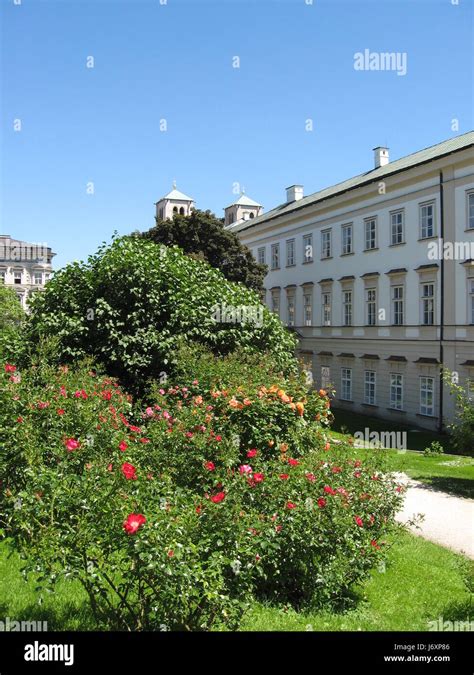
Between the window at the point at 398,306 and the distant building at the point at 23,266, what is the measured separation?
67.1 metres

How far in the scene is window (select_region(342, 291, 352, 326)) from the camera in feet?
117

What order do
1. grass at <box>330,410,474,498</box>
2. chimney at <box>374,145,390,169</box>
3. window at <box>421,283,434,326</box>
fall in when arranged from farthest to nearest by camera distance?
chimney at <box>374,145,390,169</box>
window at <box>421,283,434,326</box>
grass at <box>330,410,474,498</box>

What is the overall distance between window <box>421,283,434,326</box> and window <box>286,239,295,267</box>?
1453 cm

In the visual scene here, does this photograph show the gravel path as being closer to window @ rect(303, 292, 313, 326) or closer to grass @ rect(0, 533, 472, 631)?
grass @ rect(0, 533, 472, 631)

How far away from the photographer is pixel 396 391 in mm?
31078

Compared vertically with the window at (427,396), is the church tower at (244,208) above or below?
above

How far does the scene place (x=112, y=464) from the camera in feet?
21.3

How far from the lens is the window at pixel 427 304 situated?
28875mm

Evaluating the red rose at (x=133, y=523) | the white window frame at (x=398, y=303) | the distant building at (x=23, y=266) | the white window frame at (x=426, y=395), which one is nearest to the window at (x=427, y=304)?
the white window frame at (x=398, y=303)

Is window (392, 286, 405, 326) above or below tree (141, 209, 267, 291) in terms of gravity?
below

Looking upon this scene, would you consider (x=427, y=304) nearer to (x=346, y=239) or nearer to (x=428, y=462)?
(x=346, y=239)

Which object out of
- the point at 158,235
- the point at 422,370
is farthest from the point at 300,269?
the point at 422,370

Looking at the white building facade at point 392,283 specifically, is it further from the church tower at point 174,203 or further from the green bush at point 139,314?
the church tower at point 174,203

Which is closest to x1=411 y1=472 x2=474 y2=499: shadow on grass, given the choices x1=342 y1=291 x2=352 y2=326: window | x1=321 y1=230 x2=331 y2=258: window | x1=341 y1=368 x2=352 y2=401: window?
x1=341 y1=368 x2=352 y2=401: window
